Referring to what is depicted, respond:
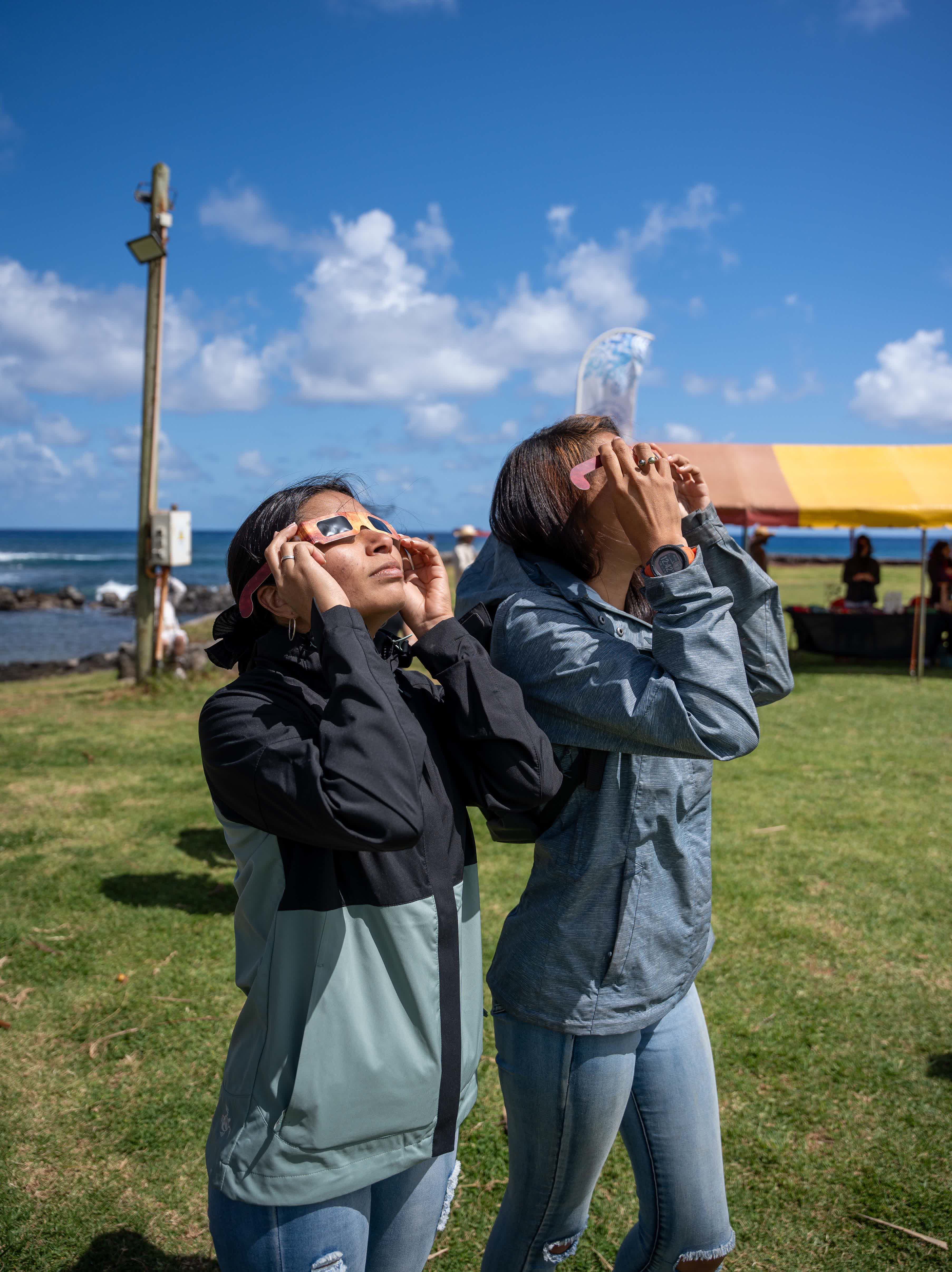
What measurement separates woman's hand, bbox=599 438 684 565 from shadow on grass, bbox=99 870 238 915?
3982 mm

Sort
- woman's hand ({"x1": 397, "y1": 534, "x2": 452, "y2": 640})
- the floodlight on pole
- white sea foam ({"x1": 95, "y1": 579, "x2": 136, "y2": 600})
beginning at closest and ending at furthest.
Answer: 1. woman's hand ({"x1": 397, "y1": 534, "x2": 452, "y2": 640})
2. the floodlight on pole
3. white sea foam ({"x1": 95, "y1": 579, "x2": 136, "y2": 600})

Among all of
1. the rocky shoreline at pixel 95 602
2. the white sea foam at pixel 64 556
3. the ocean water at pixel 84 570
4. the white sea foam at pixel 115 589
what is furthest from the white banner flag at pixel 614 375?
the white sea foam at pixel 64 556

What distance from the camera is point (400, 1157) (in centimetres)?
152

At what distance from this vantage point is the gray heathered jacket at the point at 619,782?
165 centimetres

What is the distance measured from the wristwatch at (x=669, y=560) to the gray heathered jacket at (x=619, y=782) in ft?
0.07

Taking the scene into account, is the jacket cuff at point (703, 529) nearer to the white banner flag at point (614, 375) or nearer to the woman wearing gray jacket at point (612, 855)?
the woman wearing gray jacket at point (612, 855)

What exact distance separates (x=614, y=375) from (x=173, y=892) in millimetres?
4099

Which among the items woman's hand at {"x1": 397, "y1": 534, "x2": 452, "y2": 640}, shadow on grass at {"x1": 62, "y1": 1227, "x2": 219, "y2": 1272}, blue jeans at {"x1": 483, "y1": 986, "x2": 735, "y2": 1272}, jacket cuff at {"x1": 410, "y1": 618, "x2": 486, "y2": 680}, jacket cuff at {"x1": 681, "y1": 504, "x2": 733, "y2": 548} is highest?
jacket cuff at {"x1": 681, "y1": 504, "x2": 733, "y2": 548}

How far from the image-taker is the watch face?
1689 mm

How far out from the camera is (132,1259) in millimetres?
2621

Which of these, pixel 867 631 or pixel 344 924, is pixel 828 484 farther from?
pixel 344 924

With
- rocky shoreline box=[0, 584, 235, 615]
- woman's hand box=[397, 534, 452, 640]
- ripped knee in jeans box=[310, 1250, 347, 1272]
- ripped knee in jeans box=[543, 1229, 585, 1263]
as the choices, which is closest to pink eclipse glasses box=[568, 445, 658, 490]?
woman's hand box=[397, 534, 452, 640]

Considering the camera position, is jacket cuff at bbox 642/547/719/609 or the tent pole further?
the tent pole

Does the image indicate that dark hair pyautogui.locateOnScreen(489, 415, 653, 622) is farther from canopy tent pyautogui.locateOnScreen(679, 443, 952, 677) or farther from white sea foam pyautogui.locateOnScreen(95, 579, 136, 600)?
white sea foam pyautogui.locateOnScreen(95, 579, 136, 600)
